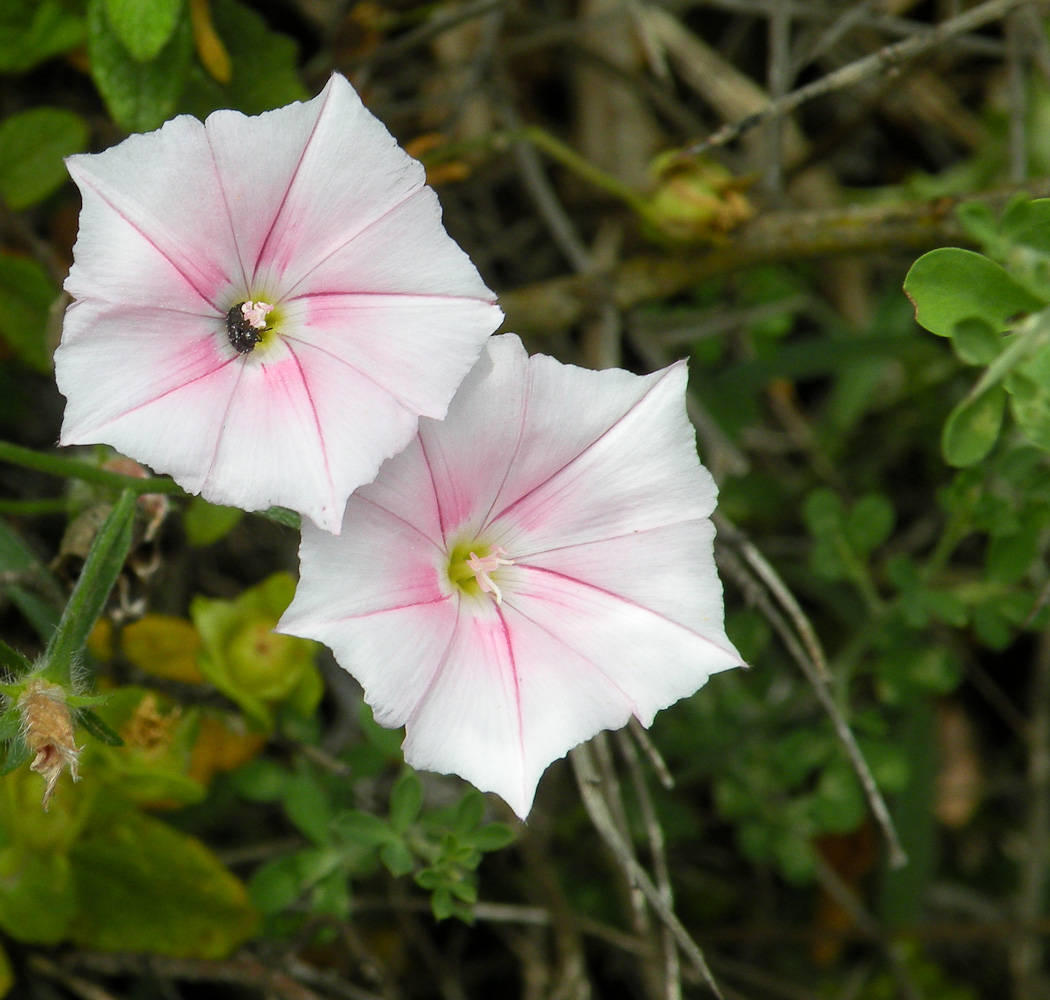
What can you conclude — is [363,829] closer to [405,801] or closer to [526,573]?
[405,801]

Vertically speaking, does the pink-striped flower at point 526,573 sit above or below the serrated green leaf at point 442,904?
above

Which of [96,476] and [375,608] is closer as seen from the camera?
[375,608]

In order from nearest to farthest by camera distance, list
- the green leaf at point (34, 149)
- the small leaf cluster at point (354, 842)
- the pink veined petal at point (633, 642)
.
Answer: the pink veined petal at point (633, 642) < the small leaf cluster at point (354, 842) < the green leaf at point (34, 149)

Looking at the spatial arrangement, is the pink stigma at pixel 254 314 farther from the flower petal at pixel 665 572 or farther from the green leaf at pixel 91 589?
the flower petal at pixel 665 572

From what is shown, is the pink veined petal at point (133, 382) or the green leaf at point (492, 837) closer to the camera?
the pink veined petal at point (133, 382)

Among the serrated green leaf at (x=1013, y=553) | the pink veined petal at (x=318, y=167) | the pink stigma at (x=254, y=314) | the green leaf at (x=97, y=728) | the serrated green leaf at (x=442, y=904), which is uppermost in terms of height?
the serrated green leaf at (x=1013, y=553)

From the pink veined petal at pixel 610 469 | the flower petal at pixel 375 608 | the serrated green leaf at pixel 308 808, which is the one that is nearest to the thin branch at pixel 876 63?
the pink veined petal at pixel 610 469

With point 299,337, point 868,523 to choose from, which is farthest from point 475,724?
point 868,523

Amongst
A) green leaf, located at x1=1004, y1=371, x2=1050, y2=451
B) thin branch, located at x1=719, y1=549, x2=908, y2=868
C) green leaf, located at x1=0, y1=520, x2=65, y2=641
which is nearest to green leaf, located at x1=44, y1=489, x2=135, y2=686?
green leaf, located at x1=0, y1=520, x2=65, y2=641
